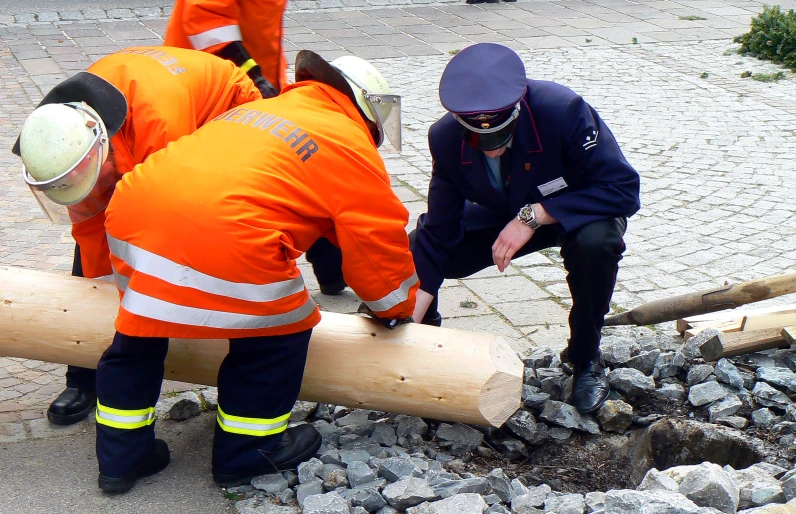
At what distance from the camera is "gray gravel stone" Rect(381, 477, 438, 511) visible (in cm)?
282

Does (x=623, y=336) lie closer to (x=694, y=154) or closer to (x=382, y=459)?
(x=382, y=459)

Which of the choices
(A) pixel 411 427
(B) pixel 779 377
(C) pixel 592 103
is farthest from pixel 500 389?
(C) pixel 592 103

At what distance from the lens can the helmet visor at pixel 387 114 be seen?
323 cm

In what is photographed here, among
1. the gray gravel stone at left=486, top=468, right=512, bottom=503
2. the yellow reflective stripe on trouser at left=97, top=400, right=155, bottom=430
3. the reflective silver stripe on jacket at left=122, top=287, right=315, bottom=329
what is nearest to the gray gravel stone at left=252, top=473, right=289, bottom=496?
the yellow reflective stripe on trouser at left=97, top=400, right=155, bottom=430

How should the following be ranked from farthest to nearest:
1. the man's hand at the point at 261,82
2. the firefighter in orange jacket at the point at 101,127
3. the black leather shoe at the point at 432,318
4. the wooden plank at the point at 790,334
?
the man's hand at the point at 261,82 → the black leather shoe at the point at 432,318 → the wooden plank at the point at 790,334 → the firefighter in orange jacket at the point at 101,127

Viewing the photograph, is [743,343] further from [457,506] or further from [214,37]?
[214,37]

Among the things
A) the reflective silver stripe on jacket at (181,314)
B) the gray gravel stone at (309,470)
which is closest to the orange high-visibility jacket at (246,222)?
the reflective silver stripe on jacket at (181,314)

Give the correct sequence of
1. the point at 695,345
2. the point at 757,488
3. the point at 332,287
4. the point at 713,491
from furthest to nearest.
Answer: the point at 332,287
the point at 695,345
the point at 757,488
the point at 713,491

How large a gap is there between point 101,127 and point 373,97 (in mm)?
938

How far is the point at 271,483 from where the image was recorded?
3084mm

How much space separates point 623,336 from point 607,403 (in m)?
0.78

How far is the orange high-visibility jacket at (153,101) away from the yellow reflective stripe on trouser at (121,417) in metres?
0.64

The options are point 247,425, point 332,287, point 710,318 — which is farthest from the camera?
point 332,287

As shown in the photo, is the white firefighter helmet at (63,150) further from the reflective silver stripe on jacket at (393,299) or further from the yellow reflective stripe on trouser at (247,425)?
the reflective silver stripe on jacket at (393,299)
